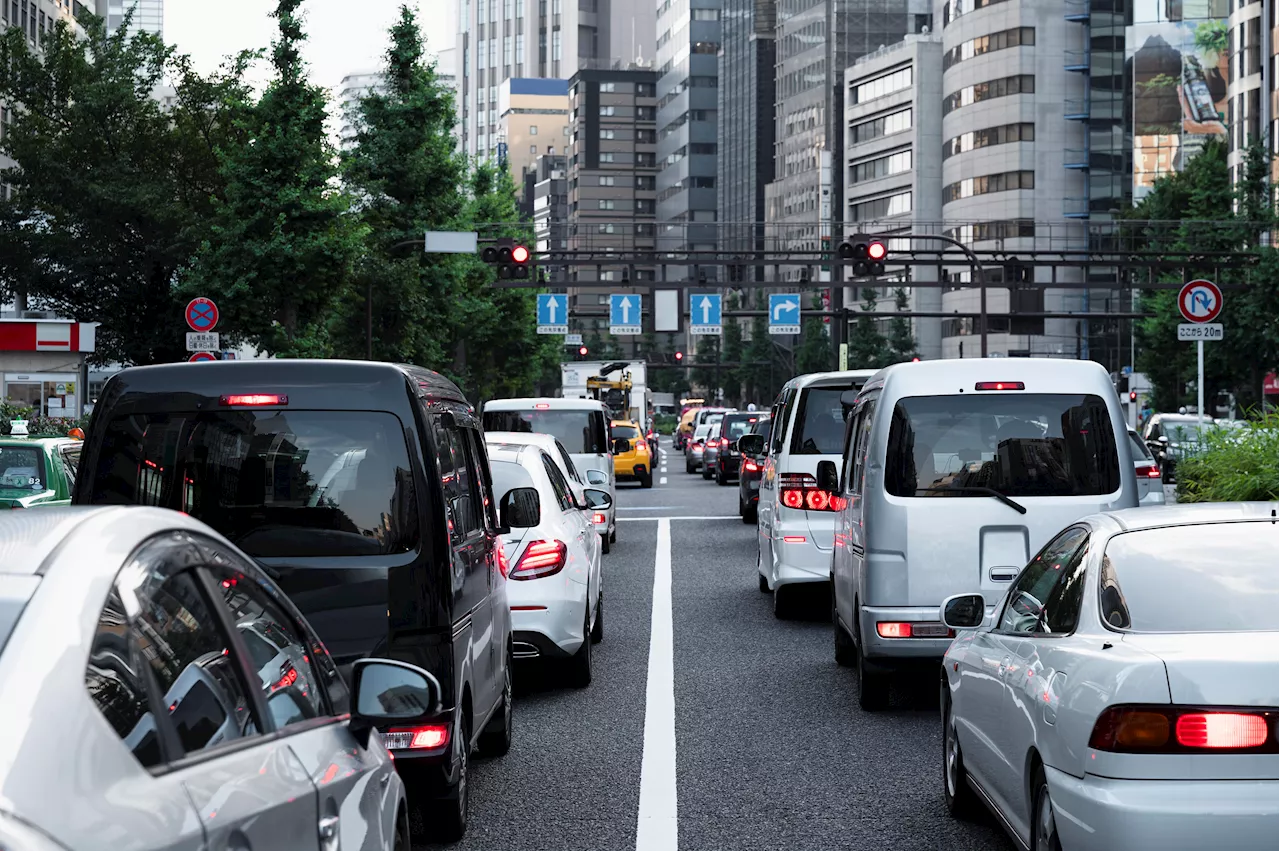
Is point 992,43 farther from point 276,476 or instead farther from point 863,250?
point 276,476

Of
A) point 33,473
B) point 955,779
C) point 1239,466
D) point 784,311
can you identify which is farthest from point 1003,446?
point 784,311

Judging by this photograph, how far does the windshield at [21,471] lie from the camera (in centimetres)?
1788

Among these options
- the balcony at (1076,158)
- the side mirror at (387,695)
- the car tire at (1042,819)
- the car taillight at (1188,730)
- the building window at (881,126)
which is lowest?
the car tire at (1042,819)

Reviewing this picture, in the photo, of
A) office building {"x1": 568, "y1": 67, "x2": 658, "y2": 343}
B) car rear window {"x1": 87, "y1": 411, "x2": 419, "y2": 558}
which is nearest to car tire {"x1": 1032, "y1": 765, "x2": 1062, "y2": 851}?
car rear window {"x1": 87, "y1": 411, "x2": 419, "y2": 558}

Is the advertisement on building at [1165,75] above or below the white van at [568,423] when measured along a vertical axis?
above

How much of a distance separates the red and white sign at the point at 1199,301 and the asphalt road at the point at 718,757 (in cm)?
1002

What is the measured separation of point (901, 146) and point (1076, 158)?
14634 mm

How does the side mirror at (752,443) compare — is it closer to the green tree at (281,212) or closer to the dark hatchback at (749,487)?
the dark hatchback at (749,487)

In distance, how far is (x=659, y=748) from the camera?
29.1 ft

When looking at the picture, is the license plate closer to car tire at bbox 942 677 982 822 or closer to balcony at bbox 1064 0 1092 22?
car tire at bbox 942 677 982 822

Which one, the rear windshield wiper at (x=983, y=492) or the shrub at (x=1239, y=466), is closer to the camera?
the rear windshield wiper at (x=983, y=492)

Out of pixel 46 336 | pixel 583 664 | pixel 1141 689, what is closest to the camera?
pixel 1141 689

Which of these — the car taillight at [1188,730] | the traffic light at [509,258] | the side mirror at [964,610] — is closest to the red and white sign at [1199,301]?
the side mirror at [964,610]

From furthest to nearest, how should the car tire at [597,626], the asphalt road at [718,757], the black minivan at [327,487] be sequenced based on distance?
1. the car tire at [597,626]
2. the asphalt road at [718,757]
3. the black minivan at [327,487]
